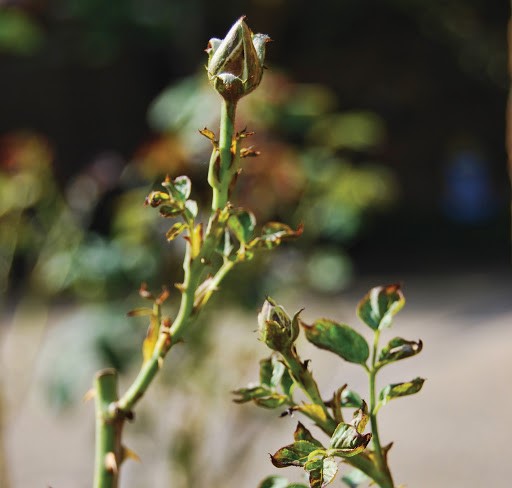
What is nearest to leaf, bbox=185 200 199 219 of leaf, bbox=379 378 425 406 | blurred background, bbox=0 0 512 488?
leaf, bbox=379 378 425 406

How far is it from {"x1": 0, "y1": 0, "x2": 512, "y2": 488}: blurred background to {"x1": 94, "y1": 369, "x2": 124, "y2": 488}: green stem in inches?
36.8

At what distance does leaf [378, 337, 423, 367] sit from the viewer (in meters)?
0.36

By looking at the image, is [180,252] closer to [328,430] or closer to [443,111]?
[328,430]

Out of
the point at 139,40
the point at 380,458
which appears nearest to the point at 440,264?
the point at 139,40

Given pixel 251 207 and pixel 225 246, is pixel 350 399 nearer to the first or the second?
pixel 225 246

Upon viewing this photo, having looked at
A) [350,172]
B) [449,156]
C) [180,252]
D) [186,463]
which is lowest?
[186,463]

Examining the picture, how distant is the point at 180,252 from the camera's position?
1.74 m

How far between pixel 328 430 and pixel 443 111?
8.33 m

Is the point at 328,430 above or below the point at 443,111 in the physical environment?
below

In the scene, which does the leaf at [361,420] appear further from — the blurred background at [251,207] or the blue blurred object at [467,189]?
the blue blurred object at [467,189]

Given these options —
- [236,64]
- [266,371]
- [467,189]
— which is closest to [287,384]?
[266,371]

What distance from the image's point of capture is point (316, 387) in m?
0.34

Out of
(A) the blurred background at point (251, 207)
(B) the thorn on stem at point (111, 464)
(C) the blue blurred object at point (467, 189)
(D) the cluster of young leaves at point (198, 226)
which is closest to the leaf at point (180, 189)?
(D) the cluster of young leaves at point (198, 226)

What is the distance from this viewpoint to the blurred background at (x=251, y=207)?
1741mm
